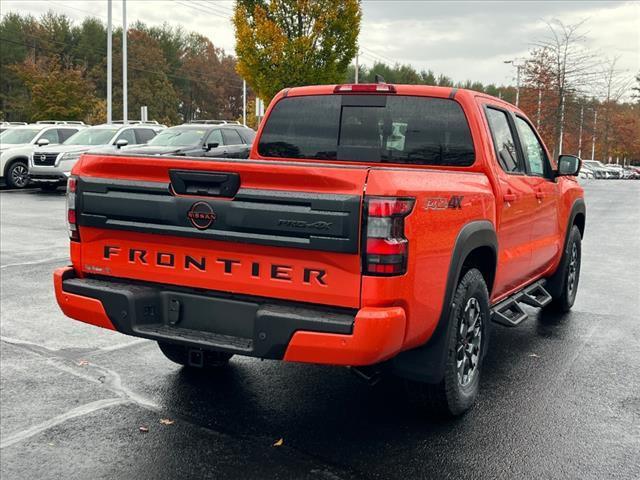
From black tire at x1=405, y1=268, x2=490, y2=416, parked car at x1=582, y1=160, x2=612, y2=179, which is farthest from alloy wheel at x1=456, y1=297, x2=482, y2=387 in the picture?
parked car at x1=582, y1=160, x2=612, y2=179

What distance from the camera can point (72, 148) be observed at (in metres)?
20.7

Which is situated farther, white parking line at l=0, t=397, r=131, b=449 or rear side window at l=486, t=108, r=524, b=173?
rear side window at l=486, t=108, r=524, b=173

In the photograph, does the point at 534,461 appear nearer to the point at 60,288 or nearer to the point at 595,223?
the point at 60,288

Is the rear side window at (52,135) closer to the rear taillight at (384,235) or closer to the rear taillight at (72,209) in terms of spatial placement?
the rear taillight at (72,209)

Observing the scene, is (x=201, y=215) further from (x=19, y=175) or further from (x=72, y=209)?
(x=19, y=175)

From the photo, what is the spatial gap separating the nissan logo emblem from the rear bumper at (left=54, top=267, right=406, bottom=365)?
37 cm

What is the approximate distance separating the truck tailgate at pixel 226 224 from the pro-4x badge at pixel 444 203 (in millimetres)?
443

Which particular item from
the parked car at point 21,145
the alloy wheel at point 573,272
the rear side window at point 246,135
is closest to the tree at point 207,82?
the parked car at point 21,145

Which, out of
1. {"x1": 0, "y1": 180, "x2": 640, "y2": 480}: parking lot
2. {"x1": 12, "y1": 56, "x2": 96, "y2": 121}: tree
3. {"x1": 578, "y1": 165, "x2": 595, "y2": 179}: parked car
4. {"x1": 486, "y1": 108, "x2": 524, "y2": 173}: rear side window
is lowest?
{"x1": 578, "y1": 165, "x2": 595, "y2": 179}: parked car

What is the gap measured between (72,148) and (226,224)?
18391 millimetres

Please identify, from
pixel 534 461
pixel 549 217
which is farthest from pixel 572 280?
pixel 534 461

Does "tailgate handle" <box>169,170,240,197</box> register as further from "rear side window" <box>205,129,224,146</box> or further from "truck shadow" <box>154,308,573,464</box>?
"rear side window" <box>205,129,224,146</box>

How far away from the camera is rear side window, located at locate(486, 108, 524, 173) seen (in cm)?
514

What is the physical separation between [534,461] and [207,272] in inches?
76.4
